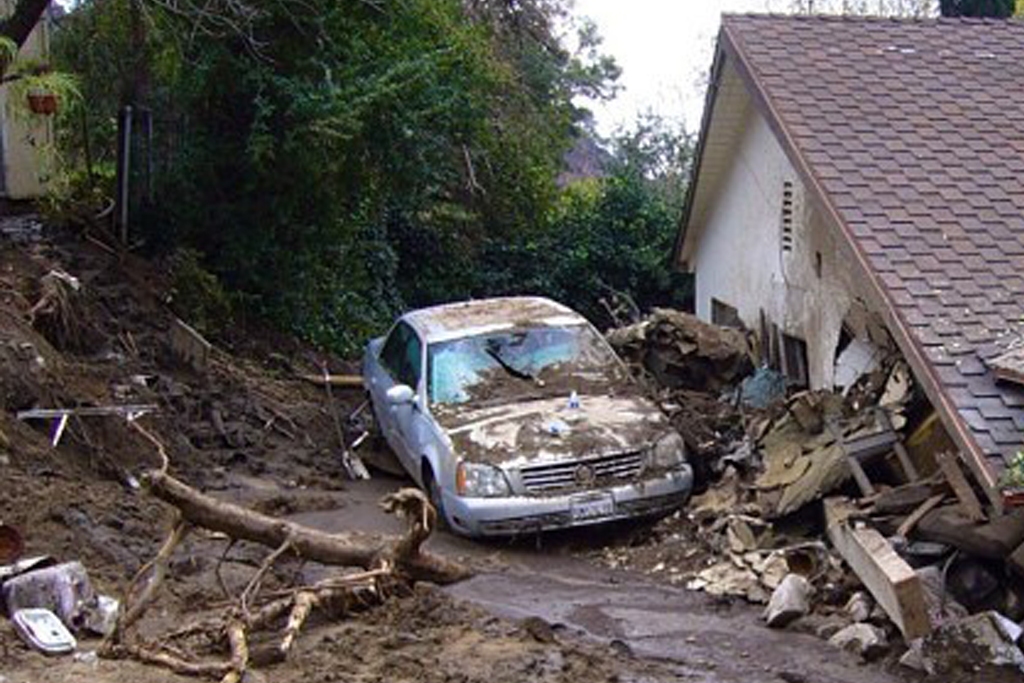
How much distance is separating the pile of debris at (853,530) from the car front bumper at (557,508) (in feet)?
0.98

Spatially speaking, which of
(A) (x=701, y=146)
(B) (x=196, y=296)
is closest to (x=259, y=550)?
(B) (x=196, y=296)

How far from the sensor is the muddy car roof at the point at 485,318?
13031mm

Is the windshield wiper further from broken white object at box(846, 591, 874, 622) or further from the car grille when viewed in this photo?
broken white object at box(846, 591, 874, 622)

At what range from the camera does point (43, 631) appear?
7246mm

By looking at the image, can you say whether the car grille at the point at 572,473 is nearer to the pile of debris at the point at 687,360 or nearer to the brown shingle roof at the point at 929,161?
the pile of debris at the point at 687,360

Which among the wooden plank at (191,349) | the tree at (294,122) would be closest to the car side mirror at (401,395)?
the wooden plank at (191,349)

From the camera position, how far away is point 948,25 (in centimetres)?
1553

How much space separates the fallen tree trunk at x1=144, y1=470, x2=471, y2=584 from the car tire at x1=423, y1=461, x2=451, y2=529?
2003mm

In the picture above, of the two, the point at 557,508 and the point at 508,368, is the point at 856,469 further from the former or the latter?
the point at 508,368

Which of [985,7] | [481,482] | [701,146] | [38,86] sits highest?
[985,7]

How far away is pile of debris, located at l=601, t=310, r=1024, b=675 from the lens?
8516 mm

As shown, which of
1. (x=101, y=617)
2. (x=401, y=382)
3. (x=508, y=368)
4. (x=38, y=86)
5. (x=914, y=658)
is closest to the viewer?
(x=101, y=617)

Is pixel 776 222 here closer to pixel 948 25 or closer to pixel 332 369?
pixel 948 25

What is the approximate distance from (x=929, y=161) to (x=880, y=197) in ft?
3.44
